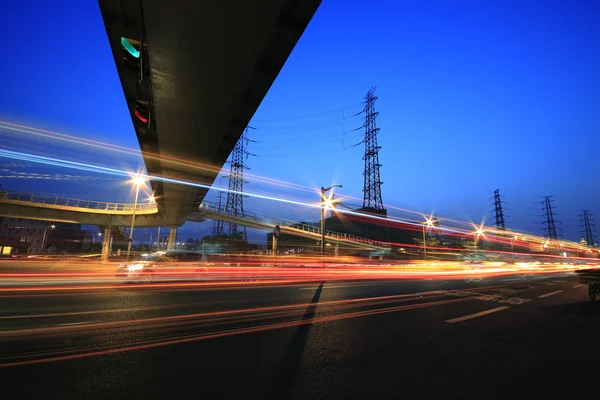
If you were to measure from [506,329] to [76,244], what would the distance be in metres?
132

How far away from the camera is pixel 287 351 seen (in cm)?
564

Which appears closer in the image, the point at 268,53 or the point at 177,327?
the point at 177,327

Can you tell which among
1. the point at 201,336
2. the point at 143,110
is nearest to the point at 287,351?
the point at 201,336

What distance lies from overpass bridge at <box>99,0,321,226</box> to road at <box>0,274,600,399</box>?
21.4 feet

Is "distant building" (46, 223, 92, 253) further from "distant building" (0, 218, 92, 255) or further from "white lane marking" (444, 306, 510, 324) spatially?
"white lane marking" (444, 306, 510, 324)

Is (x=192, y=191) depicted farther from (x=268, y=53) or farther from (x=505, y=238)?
(x=505, y=238)

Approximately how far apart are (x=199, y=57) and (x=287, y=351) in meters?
7.30

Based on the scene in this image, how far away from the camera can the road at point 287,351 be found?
4.17 metres

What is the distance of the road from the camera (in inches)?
164

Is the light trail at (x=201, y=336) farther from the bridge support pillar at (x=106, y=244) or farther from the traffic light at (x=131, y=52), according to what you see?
the bridge support pillar at (x=106, y=244)

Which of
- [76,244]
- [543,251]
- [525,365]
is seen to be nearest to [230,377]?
[525,365]

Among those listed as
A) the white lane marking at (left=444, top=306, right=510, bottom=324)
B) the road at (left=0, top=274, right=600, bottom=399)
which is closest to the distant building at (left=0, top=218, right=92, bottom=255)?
the road at (left=0, top=274, right=600, bottom=399)

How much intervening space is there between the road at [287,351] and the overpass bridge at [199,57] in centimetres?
652

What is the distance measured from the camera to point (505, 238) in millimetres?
86500
